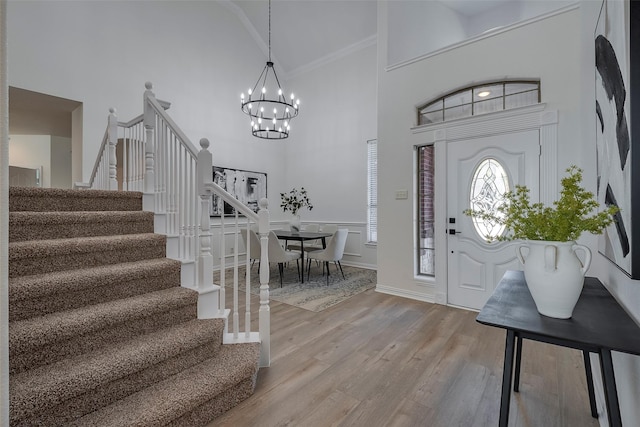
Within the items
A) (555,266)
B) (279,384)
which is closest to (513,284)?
(555,266)

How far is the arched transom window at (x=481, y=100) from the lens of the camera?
3203 millimetres

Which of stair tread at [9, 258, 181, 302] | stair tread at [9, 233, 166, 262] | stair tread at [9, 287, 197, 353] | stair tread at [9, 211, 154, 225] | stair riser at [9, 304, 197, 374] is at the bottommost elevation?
stair riser at [9, 304, 197, 374]

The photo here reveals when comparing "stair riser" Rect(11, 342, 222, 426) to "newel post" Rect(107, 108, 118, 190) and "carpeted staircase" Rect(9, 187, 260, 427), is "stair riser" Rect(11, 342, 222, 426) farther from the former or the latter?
"newel post" Rect(107, 108, 118, 190)

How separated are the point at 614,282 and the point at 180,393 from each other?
2.29 meters

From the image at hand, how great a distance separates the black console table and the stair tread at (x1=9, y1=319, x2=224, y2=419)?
1.63 m

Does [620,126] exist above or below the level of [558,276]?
above

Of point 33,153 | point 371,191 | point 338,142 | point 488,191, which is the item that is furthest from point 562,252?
point 33,153

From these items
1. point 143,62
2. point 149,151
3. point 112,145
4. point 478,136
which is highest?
point 143,62

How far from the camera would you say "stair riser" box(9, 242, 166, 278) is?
1.71 m

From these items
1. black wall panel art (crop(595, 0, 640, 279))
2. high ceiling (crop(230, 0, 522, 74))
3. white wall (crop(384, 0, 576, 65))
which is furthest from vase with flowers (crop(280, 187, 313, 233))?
black wall panel art (crop(595, 0, 640, 279))

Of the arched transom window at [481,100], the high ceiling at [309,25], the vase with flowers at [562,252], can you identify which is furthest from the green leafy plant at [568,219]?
the high ceiling at [309,25]

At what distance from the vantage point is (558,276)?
1.15m

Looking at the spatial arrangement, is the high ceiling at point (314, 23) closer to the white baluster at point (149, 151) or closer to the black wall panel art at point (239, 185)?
the black wall panel art at point (239, 185)

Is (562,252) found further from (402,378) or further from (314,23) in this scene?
(314,23)
